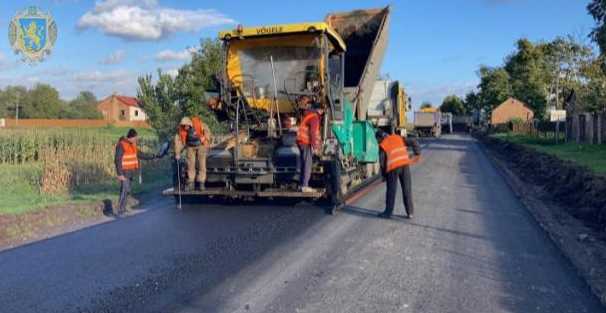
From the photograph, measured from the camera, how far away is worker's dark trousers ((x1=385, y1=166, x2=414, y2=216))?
333 inches

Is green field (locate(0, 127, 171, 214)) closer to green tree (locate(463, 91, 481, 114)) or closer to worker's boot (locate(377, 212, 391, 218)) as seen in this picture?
worker's boot (locate(377, 212, 391, 218))

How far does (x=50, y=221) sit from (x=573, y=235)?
291 inches

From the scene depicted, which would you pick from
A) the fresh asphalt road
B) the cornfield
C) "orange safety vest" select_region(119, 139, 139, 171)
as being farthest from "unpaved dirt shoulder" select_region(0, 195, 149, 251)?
the cornfield

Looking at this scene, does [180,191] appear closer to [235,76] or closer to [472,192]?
[235,76]

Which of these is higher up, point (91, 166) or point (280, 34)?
point (280, 34)

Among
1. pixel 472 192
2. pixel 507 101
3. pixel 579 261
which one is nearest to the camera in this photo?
pixel 579 261

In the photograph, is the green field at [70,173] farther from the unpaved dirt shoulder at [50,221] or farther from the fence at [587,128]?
the fence at [587,128]

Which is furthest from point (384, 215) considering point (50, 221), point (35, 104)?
point (35, 104)

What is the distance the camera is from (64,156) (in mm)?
13312

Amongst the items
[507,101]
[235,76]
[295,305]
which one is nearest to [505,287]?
[295,305]

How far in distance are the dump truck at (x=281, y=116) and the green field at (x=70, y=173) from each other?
2480mm

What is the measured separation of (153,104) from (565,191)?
36.3ft

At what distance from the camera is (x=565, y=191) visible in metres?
11.7

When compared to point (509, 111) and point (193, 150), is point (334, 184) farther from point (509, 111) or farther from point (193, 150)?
point (509, 111)
